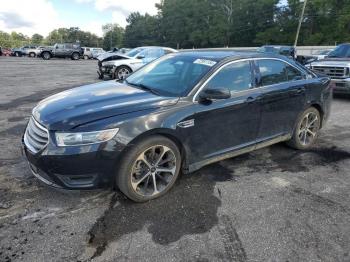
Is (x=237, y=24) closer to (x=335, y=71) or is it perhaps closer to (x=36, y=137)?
(x=335, y=71)

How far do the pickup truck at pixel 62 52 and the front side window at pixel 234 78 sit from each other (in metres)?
37.5

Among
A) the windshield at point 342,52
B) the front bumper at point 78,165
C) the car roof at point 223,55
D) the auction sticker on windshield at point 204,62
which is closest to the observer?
the front bumper at point 78,165

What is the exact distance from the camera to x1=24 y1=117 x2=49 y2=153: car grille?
329 centimetres

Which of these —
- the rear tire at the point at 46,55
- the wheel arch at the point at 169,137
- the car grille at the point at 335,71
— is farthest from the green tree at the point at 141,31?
the wheel arch at the point at 169,137

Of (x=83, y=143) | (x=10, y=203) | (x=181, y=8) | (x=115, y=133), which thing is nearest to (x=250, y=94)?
(x=115, y=133)

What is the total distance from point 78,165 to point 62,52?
3879cm

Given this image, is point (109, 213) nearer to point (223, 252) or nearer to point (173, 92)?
point (223, 252)

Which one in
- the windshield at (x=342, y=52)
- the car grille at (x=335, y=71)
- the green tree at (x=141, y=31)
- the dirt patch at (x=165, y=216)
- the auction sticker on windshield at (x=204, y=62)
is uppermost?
the green tree at (x=141, y=31)

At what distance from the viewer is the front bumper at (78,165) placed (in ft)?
10.3

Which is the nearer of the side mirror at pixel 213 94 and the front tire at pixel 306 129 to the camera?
the side mirror at pixel 213 94

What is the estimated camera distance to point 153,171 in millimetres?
3635

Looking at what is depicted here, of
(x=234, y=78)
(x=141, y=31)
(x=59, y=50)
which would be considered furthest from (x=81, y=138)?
(x=141, y=31)

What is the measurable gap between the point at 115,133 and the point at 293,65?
127 inches

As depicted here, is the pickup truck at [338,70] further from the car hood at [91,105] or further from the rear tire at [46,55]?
the rear tire at [46,55]
